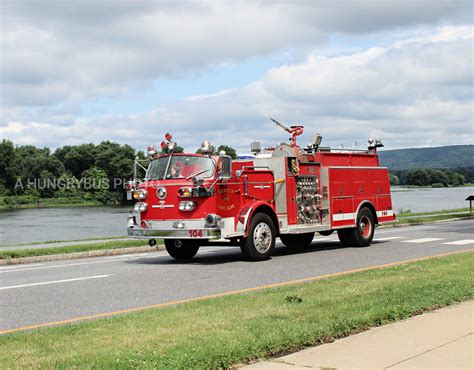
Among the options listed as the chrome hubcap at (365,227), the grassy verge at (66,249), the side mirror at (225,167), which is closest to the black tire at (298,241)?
the chrome hubcap at (365,227)

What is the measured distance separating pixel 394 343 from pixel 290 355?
1.05 meters

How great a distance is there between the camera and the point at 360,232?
1802 centimetres

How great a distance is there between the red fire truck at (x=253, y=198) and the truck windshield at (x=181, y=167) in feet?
0.07

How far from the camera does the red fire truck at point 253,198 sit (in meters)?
14.1

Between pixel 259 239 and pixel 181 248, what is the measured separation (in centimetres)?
211

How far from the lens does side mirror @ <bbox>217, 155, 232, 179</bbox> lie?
14.2 m

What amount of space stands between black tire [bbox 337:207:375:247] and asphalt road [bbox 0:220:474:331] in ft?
1.14

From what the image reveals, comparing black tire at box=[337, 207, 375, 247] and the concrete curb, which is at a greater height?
black tire at box=[337, 207, 375, 247]

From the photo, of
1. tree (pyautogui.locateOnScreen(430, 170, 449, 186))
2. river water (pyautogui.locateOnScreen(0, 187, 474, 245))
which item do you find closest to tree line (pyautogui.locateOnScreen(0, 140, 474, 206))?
tree (pyautogui.locateOnScreen(430, 170, 449, 186))

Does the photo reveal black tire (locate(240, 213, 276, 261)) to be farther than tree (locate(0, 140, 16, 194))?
No

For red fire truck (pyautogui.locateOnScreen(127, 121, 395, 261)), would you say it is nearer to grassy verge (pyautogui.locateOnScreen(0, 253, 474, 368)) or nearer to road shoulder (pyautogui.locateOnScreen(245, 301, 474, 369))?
grassy verge (pyautogui.locateOnScreen(0, 253, 474, 368))

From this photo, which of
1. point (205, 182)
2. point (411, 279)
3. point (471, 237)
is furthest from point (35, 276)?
point (471, 237)

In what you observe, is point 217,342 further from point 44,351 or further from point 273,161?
point 273,161

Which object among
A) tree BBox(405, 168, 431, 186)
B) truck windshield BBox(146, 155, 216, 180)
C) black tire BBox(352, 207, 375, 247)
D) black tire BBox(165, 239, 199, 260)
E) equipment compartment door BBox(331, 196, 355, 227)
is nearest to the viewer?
truck windshield BBox(146, 155, 216, 180)
